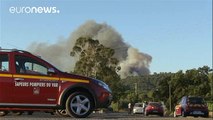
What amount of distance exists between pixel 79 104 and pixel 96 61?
1821 inches

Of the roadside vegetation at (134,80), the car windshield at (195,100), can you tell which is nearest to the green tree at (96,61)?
the roadside vegetation at (134,80)

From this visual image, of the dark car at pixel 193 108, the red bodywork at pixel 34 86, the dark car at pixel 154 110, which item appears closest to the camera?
the red bodywork at pixel 34 86

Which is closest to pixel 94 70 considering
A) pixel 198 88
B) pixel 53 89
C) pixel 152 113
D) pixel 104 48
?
pixel 104 48

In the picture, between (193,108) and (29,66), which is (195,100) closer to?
(193,108)

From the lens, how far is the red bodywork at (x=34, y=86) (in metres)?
12.4

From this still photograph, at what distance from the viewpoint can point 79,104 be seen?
42.4 ft

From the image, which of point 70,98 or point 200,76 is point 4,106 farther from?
point 200,76

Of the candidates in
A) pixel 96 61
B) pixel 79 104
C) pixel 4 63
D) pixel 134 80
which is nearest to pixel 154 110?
pixel 96 61

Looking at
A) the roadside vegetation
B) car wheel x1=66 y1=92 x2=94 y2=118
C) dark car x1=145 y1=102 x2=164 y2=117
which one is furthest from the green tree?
car wheel x1=66 y1=92 x2=94 y2=118

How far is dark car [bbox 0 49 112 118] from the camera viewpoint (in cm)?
1245

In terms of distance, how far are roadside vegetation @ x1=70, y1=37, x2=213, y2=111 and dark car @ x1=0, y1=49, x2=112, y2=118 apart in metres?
44.0

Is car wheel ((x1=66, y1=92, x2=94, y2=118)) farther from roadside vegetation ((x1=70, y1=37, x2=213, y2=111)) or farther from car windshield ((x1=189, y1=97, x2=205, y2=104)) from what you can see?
roadside vegetation ((x1=70, y1=37, x2=213, y2=111))

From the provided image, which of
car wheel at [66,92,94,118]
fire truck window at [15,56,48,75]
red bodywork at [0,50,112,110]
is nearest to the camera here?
red bodywork at [0,50,112,110]

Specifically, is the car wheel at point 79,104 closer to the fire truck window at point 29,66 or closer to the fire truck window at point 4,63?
the fire truck window at point 29,66
